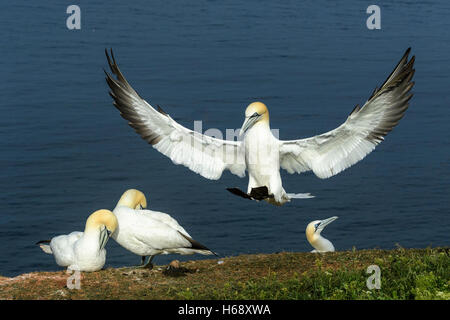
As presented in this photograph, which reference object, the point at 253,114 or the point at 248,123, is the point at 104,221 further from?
the point at 253,114

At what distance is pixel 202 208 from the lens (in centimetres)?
2047

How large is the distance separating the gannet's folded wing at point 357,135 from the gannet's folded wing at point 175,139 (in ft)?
2.95

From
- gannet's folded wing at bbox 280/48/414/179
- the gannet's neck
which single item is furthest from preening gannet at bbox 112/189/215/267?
the gannet's neck

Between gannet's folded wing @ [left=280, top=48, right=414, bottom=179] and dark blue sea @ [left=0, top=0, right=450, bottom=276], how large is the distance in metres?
4.85

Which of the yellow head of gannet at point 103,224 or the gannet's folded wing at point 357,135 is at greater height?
the gannet's folded wing at point 357,135

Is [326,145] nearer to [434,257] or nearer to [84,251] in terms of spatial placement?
[434,257]

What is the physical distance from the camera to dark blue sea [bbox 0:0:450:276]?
65.1 feet

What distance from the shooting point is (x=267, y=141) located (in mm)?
13438

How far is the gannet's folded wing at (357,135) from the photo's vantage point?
12.6 meters

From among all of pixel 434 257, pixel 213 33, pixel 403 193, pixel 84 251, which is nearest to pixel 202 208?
pixel 403 193

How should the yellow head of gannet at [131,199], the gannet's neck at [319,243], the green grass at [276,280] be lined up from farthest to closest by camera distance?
the gannet's neck at [319,243], the yellow head of gannet at [131,199], the green grass at [276,280]

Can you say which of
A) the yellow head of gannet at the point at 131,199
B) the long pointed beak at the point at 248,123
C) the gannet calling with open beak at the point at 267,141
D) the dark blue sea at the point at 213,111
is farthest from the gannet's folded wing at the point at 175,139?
the dark blue sea at the point at 213,111

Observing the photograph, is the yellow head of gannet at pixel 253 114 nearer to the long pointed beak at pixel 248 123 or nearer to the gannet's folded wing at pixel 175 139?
the long pointed beak at pixel 248 123

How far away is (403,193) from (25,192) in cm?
914
